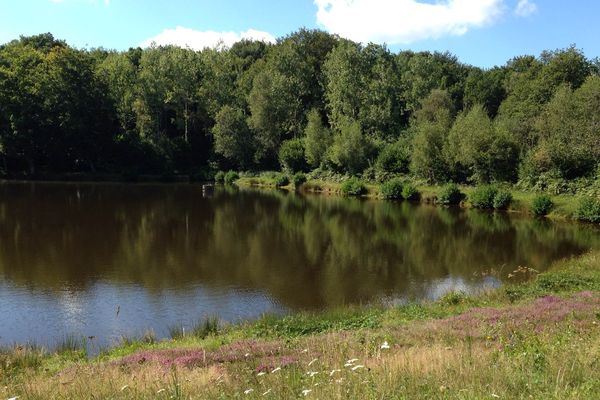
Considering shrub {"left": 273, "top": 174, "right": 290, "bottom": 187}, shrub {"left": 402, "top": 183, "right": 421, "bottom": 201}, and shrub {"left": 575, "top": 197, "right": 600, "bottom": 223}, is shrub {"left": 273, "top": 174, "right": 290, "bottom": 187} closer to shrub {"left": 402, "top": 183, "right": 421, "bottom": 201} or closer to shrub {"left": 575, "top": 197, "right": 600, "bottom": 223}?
shrub {"left": 402, "top": 183, "right": 421, "bottom": 201}

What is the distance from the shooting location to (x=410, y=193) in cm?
5894

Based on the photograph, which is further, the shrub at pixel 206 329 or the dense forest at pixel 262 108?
the dense forest at pixel 262 108

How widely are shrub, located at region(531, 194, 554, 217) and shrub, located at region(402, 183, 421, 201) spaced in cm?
1448

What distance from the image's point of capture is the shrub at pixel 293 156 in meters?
77.4

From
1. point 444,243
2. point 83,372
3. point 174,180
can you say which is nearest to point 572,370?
point 83,372

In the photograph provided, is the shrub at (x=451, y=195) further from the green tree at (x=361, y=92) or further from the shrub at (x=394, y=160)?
the green tree at (x=361, y=92)

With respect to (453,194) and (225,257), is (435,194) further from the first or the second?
(225,257)

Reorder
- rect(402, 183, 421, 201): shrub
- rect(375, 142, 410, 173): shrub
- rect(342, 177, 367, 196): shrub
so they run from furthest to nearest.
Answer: rect(375, 142, 410, 173): shrub < rect(342, 177, 367, 196): shrub < rect(402, 183, 421, 201): shrub

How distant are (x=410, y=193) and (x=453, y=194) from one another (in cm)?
544

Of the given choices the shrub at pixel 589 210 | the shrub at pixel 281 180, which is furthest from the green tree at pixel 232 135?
the shrub at pixel 589 210

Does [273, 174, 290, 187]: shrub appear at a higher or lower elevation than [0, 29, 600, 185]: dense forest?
lower

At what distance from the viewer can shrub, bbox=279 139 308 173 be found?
3049 inches

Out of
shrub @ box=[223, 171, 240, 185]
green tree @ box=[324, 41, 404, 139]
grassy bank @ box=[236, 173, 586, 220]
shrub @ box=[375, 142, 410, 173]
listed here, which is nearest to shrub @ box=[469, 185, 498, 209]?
grassy bank @ box=[236, 173, 586, 220]

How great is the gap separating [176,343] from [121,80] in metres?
81.8
